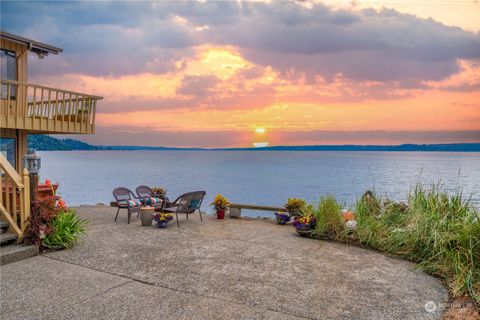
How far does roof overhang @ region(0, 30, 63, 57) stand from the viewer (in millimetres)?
11297

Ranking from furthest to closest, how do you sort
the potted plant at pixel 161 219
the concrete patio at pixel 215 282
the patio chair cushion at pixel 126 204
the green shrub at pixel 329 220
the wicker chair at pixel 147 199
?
the wicker chair at pixel 147 199, the patio chair cushion at pixel 126 204, the potted plant at pixel 161 219, the green shrub at pixel 329 220, the concrete patio at pixel 215 282

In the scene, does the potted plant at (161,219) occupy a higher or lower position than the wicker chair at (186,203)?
lower

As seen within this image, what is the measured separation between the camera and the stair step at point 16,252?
17.3 feet

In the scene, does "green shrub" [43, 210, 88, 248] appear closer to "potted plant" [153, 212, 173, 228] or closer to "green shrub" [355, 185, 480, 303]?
"potted plant" [153, 212, 173, 228]

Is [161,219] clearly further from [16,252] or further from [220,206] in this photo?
[16,252]

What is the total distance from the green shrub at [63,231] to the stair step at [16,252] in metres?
0.30

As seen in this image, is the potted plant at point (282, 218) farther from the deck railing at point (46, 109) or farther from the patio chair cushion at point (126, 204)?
the deck railing at point (46, 109)

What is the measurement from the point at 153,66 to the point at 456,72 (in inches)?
585

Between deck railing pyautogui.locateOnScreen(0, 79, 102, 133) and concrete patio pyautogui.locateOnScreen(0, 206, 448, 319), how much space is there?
21.3 feet

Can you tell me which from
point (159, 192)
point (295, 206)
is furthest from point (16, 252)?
point (295, 206)

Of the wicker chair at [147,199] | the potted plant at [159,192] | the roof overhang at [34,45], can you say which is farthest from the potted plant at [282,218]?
the roof overhang at [34,45]

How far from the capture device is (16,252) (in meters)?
5.39

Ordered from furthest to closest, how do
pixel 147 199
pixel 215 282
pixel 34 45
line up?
pixel 34 45 → pixel 147 199 → pixel 215 282

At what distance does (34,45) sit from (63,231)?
935cm
